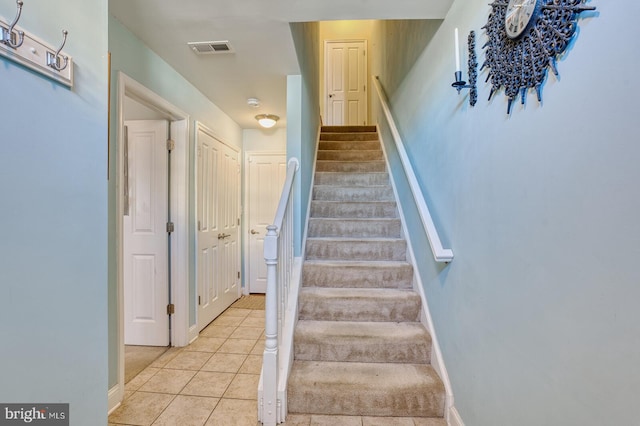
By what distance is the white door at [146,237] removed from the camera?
2.49m

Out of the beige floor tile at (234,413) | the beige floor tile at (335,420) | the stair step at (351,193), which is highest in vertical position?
the stair step at (351,193)

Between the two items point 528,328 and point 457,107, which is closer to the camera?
point 528,328

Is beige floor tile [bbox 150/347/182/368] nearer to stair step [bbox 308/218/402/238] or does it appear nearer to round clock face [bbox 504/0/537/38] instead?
stair step [bbox 308/218/402/238]

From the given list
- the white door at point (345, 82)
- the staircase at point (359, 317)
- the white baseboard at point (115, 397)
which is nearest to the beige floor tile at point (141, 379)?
the white baseboard at point (115, 397)

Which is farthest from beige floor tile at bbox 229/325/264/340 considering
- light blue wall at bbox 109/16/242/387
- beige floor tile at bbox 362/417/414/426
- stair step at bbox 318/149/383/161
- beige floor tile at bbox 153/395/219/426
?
stair step at bbox 318/149/383/161

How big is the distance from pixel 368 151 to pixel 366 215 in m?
1.10

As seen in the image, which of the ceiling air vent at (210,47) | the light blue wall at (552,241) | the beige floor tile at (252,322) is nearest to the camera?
the light blue wall at (552,241)

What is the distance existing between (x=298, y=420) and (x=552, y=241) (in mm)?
1467

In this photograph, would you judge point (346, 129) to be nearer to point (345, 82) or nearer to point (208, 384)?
point (345, 82)

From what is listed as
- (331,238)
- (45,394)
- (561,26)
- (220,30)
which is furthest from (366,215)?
(45,394)

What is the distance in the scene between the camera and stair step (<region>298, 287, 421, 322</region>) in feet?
6.59

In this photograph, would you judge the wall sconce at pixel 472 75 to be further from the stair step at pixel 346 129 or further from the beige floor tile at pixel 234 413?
the stair step at pixel 346 129

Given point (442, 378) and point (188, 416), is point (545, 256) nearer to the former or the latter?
point (442, 378)

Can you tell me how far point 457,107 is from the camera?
148 centimetres
